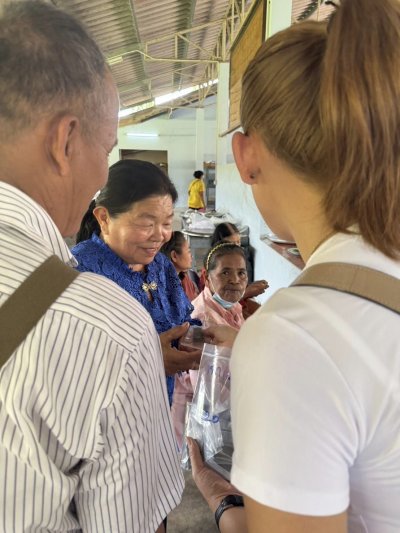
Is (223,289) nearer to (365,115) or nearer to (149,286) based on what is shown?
(149,286)

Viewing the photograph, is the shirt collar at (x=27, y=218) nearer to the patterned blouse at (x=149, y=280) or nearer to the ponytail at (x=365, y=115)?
the ponytail at (x=365, y=115)

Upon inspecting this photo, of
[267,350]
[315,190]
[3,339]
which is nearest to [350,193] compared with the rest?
[315,190]

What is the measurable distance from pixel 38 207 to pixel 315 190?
41 centimetres

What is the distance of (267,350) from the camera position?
50 cm

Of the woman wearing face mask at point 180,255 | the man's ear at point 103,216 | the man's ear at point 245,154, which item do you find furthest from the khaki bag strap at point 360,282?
the woman wearing face mask at point 180,255

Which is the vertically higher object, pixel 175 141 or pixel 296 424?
pixel 296 424

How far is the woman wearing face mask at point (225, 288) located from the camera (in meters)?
2.08

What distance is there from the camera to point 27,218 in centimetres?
60

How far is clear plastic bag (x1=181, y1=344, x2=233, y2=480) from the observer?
113 cm

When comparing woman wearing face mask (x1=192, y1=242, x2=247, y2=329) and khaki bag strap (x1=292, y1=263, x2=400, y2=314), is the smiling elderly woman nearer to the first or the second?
woman wearing face mask (x1=192, y1=242, x2=247, y2=329)

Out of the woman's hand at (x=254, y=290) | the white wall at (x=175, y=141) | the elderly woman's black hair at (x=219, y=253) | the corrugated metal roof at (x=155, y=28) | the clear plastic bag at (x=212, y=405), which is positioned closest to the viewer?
the clear plastic bag at (x=212, y=405)

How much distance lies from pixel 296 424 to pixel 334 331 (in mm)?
117

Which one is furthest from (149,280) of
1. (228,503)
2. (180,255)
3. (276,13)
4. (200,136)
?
(200,136)

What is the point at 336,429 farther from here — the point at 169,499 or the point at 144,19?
the point at 144,19
